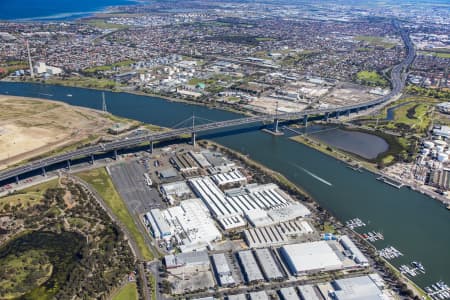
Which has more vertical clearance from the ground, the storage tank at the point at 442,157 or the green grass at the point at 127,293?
the storage tank at the point at 442,157

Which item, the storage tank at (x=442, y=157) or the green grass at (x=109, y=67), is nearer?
the storage tank at (x=442, y=157)

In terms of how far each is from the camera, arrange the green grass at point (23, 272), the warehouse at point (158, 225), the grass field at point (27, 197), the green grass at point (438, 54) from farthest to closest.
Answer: the green grass at point (438, 54)
the grass field at point (27, 197)
the warehouse at point (158, 225)
the green grass at point (23, 272)

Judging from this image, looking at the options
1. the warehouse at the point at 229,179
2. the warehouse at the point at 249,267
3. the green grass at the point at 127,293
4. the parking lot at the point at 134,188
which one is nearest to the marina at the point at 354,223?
the warehouse at the point at 249,267

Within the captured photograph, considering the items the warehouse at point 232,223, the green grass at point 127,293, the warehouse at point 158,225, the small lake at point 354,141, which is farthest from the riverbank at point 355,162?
the green grass at point 127,293

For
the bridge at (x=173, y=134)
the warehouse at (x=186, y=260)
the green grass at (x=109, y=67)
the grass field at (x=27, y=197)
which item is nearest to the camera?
the warehouse at (x=186, y=260)

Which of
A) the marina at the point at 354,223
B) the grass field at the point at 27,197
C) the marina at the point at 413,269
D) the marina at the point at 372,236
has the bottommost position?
the marina at the point at 413,269

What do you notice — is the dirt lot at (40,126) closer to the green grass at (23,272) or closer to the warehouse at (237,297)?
the green grass at (23,272)

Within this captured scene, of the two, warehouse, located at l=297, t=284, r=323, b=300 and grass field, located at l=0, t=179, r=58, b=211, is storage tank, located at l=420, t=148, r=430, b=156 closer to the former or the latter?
warehouse, located at l=297, t=284, r=323, b=300
